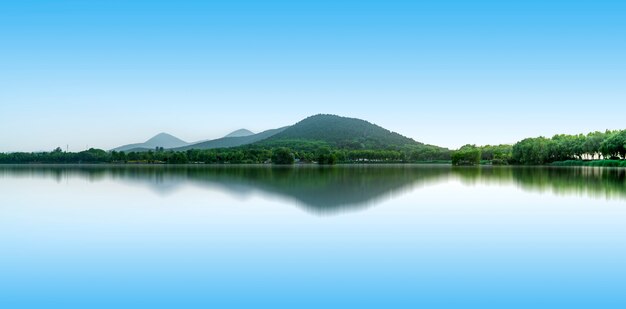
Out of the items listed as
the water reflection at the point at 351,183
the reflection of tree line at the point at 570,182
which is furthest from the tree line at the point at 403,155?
the water reflection at the point at 351,183

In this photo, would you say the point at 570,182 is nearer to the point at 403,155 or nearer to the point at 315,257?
the point at 315,257

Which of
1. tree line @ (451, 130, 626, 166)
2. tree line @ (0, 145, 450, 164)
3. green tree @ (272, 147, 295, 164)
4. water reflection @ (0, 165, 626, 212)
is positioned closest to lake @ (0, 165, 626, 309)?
water reflection @ (0, 165, 626, 212)

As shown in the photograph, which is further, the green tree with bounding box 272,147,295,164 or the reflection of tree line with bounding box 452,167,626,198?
the green tree with bounding box 272,147,295,164

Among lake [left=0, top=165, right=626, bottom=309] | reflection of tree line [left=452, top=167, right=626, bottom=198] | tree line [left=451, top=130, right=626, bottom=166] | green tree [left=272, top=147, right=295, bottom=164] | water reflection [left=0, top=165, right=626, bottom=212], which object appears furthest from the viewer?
green tree [left=272, top=147, right=295, bottom=164]

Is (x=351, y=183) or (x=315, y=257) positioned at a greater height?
(x=351, y=183)

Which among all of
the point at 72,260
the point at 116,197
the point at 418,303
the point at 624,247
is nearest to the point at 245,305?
the point at 418,303

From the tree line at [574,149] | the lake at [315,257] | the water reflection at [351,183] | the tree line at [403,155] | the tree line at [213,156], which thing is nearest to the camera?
the lake at [315,257]

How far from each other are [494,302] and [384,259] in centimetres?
245

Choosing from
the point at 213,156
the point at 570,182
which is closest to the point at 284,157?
the point at 213,156

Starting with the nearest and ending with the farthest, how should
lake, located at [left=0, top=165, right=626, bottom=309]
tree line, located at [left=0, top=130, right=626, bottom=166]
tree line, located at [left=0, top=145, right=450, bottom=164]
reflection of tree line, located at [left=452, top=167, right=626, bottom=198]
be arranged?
lake, located at [left=0, top=165, right=626, bottom=309], reflection of tree line, located at [left=452, top=167, right=626, bottom=198], tree line, located at [left=0, top=130, right=626, bottom=166], tree line, located at [left=0, top=145, right=450, bottom=164]

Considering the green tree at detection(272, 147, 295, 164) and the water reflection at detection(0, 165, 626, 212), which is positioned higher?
the green tree at detection(272, 147, 295, 164)

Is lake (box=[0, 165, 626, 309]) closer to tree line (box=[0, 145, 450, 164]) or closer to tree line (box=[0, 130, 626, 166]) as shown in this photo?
tree line (box=[0, 130, 626, 166])

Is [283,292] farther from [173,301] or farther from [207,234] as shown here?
[207,234]

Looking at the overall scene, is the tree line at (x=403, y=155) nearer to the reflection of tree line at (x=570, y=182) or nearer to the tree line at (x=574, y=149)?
the tree line at (x=574, y=149)
